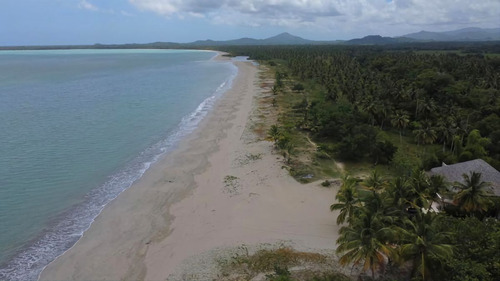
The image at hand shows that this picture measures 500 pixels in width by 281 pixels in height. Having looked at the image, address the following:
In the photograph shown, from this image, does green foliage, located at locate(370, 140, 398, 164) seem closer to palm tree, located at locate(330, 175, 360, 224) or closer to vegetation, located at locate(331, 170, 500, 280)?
palm tree, located at locate(330, 175, 360, 224)

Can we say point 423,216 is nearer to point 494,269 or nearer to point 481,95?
point 494,269

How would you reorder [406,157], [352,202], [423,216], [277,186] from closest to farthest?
1. [423,216]
2. [352,202]
3. [277,186]
4. [406,157]

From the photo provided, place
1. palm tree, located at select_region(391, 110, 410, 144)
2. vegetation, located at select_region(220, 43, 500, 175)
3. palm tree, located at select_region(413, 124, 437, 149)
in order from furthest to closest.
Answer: palm tree, located at select_region(391, 110, 410, 144)
palm tree, located at select_region(413, 124, 437, 149)
vegetation, located at select_region(220, 43, 500, 175)

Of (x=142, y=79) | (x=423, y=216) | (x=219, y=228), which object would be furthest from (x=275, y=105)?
(x=142, y=79)

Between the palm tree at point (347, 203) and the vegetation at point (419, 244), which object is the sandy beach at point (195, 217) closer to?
the palm tree at point (347, 203)

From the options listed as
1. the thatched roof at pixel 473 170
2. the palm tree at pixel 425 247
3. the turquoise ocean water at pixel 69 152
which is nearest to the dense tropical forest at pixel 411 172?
the palm tree at pixel 425 247

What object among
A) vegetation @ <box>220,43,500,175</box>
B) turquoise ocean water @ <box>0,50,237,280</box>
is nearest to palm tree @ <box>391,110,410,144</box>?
vegetation @ <box>220,43,500,175</box>
